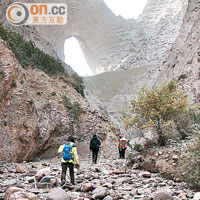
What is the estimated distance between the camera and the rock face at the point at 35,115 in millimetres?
10320

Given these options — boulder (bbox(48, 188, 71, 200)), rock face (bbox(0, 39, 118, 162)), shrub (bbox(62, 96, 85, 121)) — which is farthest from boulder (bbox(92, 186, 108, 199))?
shrub (bbox(62, 96, 85, 121))

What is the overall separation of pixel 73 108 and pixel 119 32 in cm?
6066

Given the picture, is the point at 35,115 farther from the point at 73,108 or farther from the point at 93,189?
the point at 93,189

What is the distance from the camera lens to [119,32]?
71.6m

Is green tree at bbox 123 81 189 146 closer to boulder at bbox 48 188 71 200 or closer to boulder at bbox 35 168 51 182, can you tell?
boulder at bbox 35 168 51 182

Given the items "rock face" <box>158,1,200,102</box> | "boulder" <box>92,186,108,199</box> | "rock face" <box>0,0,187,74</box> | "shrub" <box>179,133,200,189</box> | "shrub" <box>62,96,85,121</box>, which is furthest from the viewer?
"rock face" <box>0,0,187,74</box>

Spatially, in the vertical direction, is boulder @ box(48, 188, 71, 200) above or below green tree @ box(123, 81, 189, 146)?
below

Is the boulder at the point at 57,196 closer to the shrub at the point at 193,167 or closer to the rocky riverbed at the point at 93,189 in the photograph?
the rocky riverbed at the point at 93,189

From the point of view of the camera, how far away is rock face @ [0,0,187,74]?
5825 cm

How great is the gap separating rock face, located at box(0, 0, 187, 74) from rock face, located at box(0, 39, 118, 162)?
40183 millimetres

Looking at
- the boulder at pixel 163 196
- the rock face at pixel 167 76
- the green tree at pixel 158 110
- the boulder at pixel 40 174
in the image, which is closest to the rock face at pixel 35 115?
the boulder at pixel 40 174

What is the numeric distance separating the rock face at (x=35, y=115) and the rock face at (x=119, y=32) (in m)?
40.2

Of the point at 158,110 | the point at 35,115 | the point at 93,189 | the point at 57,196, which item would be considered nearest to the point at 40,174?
the point at 93,189

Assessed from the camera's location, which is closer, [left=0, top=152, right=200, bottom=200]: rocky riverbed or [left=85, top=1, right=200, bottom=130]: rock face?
[left=0, top=152, right=200, bottom=200]: rocky riverbed
